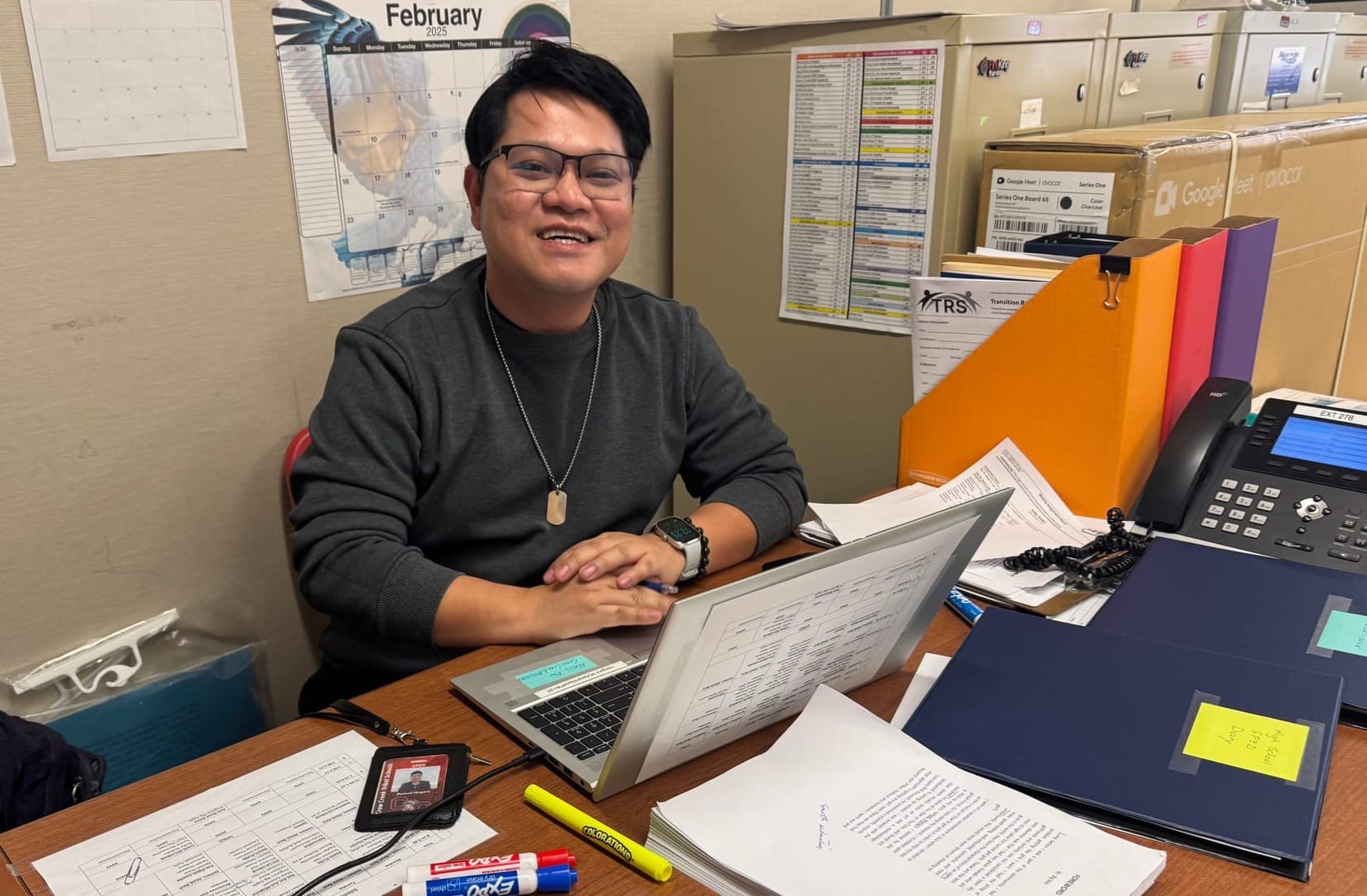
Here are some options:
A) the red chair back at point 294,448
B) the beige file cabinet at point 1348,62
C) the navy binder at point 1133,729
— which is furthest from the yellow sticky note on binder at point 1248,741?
the beige file cabinet at point 1348,62

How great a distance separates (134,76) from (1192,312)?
1.50 m

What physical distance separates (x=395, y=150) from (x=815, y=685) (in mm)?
1289

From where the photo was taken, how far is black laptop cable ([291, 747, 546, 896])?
2.49 feet

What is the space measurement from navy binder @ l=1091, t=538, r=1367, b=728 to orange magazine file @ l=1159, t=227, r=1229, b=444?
10.9 inches

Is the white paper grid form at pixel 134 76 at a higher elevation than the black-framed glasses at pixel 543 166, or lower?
higher

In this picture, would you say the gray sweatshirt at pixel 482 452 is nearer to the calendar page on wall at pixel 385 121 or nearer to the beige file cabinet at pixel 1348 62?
the calendar page on wall at pixel 385 121

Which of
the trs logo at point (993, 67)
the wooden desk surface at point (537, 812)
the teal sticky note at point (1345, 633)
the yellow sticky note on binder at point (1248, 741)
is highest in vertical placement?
the trs logo at point (993, 67)

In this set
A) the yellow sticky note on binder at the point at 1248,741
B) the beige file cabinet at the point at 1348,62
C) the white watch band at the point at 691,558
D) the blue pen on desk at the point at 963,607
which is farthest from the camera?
the beige file cabinet at the point at 1348,62

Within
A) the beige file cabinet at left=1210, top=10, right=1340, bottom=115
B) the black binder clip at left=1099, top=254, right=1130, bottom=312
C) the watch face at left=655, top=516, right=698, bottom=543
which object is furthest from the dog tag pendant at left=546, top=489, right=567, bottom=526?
the beige file cabinet at left=1210, top=10, right=1340, bottom=115

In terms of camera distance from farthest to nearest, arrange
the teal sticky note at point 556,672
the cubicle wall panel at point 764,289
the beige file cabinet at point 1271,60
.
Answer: the beige file cabinet at point 1271,60
the cubicle wall panel at point 764,289
the teal sticky note at point 556,672

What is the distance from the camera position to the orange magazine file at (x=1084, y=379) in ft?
4.36

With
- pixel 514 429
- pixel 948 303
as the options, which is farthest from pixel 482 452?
pixel 948 303

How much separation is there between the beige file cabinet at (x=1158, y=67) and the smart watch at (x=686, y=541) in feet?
4.76

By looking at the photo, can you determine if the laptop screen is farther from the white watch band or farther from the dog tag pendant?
the dog tag pendant
